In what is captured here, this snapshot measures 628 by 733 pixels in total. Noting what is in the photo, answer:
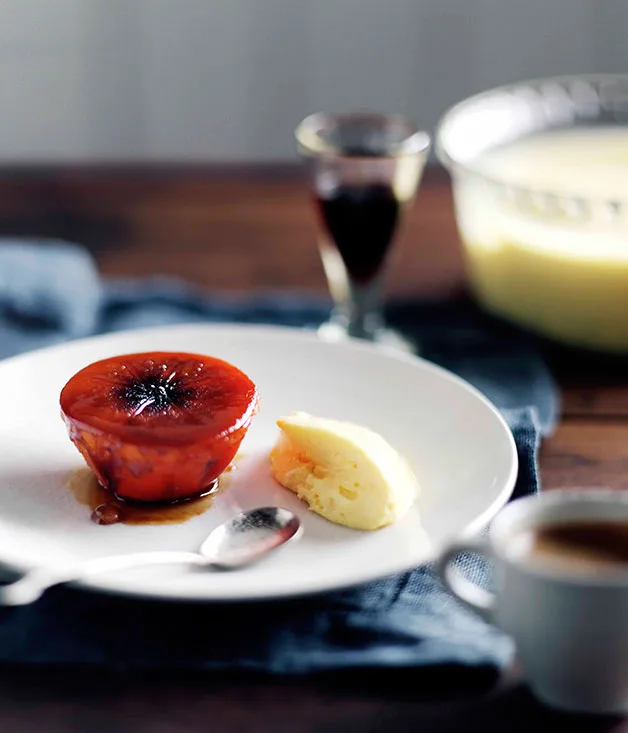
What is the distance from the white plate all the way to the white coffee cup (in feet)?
0.30

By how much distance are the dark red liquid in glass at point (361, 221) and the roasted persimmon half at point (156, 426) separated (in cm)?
54

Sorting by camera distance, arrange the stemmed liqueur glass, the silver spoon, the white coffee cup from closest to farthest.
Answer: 1. the white coffee cup
2. the silver spoon
3. the stemmed liqueur glass

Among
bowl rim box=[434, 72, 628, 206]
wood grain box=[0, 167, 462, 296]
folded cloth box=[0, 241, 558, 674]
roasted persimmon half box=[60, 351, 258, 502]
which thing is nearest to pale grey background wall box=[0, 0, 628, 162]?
wood grain box=[0, 167, 462, 296]

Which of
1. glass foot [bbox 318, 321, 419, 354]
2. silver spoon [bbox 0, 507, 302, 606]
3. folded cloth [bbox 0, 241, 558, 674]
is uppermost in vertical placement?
silver spoon [bbox 0, 507, 302, 606]

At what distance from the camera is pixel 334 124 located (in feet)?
6.25

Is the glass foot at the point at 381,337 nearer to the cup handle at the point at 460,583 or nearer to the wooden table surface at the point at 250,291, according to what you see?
the wooden table surface at the point at 250,291

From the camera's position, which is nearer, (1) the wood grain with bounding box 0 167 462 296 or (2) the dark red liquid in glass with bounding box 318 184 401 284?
(2) the dark red liquid in glass with bounding box 318 184 401 284

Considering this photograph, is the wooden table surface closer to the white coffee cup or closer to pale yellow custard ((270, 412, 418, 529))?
the white coffee cup

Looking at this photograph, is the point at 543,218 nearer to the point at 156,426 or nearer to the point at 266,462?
the point at 266,462

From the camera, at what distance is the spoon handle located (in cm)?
97

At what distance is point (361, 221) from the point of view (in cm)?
178

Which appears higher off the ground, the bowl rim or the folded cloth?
the bowl rim

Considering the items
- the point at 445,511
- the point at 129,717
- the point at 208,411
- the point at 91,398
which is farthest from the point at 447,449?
the point at 129,717

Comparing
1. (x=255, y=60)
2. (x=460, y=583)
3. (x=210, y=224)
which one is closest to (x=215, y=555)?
(x=460, y=583)
